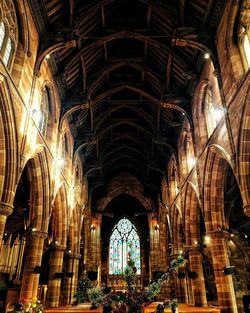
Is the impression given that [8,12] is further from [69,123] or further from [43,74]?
[69,123]

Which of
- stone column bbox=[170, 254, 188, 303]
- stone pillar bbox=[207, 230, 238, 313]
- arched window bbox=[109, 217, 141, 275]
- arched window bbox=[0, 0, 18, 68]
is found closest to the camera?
arched window bbox=[0, 0, 18, 68]

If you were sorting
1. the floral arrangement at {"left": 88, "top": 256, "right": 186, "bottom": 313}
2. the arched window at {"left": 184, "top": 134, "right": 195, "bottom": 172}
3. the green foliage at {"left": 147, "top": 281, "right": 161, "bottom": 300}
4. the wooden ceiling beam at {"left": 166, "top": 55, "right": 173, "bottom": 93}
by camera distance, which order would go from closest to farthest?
the floral arrangement at {"left": 88, "top": 256, "right": 186, "bottom": 313} < the green foliage at {"left": 147, "top": 281, "right": 161, "bottom": 300} < the wooden ceiling beam at {"left": 166, "top": 55, "right": 173, "bottom": 93} < the arched window at {"left": 184, "top": 134, "right": 195, "bottom": 172}

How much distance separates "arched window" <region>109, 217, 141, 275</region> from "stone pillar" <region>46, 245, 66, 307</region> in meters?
16.4

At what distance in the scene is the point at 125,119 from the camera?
70.4 ft

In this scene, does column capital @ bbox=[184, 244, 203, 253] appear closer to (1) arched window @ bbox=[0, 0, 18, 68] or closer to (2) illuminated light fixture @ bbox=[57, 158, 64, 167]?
(2) illuminated light fixture @ bbox=[57, 158, 64, 167]

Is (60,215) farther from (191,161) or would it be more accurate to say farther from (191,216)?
(191,161)

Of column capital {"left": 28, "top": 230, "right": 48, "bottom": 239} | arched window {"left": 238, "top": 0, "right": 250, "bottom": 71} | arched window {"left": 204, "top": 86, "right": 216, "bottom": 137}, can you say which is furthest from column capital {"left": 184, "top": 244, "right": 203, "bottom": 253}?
arched window {"left": 238, "top": 0, "right": 250, "bottom": 71}

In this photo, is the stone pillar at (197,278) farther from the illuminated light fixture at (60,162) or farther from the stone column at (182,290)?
the illuminated light fixture at (60,162)

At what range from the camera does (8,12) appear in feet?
31.8

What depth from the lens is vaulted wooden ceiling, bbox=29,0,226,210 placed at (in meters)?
12.3

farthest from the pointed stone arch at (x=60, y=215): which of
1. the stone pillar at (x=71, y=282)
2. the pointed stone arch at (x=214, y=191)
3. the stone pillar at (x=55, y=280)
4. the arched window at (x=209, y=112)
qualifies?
the arched window at (x=209, y=112)

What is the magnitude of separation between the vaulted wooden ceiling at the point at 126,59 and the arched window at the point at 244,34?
1383 mm

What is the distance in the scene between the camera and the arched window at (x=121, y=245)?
30817 mm

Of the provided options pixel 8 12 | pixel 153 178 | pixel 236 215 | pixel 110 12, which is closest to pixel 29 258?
pixel 8 12
